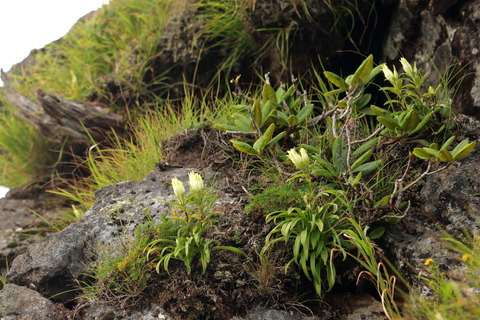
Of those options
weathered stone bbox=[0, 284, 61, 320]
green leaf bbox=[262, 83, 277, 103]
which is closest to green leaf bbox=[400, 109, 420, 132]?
green leaf bbox=[262, 83, 277, 103]

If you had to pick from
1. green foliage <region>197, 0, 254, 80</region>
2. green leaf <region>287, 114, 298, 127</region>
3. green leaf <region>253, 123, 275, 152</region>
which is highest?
green foliage <region>197, 0, 254, 80</region>

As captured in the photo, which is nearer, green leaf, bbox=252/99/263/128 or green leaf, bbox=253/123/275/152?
green leaf, bbox=253/123/275/152

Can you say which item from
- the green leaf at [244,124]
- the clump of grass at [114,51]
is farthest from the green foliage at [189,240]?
the clump of grass at [114,51]

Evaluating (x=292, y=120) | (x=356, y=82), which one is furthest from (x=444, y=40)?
(x=292, y=120)

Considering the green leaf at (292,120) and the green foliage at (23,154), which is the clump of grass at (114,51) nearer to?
the green foliage at (23,154)

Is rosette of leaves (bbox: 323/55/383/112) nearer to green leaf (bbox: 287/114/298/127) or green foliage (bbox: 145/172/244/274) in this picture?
green leaf (bbox: 287/114/298/127)

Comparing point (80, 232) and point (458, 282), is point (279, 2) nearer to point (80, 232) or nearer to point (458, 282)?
point (80, 232)
